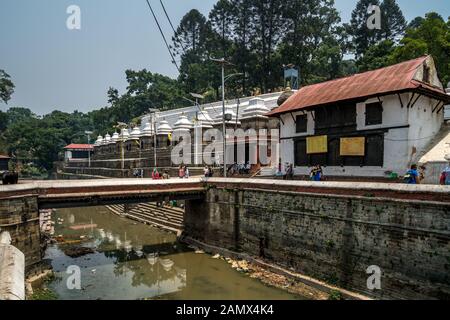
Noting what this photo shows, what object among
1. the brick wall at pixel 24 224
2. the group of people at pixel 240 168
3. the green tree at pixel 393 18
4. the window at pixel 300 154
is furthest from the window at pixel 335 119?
the green tree at pixel 393 18

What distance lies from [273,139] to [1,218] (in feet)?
61.0

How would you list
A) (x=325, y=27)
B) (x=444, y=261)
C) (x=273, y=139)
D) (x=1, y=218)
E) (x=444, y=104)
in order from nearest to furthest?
(x=444, y=261)
(x=1, y=218)
(x=444, y=104)
(x=273, y=139)
(x=325, y=27)

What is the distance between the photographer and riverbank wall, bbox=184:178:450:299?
10914 mm

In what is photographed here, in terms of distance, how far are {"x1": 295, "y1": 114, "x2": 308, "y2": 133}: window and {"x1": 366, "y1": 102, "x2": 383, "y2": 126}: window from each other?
13.1 feet

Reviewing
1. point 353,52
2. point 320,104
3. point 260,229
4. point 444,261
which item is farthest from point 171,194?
point 353,52

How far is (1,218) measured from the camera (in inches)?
558

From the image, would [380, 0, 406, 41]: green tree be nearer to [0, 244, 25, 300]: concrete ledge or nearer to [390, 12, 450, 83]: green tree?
[390, 12, 450, 83]: green tree

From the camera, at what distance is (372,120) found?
54.9 ft

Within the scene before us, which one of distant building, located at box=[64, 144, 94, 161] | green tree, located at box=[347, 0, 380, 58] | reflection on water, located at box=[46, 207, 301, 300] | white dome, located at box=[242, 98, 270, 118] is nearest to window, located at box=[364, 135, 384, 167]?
reflection on water, located at box=[46, 207, 301, 300]

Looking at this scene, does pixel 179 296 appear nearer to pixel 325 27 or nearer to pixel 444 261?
pixel 444 261

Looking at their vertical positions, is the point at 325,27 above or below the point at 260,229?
above

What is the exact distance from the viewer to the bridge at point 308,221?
11.1 meters

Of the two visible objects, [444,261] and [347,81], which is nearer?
[444,261]

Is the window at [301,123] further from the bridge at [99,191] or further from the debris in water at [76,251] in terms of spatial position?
the debris in water at [76,251]
